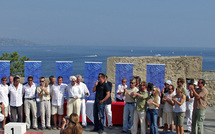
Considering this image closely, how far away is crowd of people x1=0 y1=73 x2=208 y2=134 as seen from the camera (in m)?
7.45

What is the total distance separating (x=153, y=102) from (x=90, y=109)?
2.40 meters

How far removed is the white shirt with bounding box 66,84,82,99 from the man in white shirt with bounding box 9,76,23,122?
5.10 ft

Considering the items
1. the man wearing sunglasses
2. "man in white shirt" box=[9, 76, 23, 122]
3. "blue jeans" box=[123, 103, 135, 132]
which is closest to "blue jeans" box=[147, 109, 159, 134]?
"blue jeans" box=[123, 103, 135, 132]

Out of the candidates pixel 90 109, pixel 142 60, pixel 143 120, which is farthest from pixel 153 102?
pixel 142 60

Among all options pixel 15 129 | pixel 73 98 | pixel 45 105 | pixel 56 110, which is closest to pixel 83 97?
pixel 73 98

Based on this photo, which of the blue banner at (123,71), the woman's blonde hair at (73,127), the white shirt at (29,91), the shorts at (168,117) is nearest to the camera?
the woman's blonde hair at (73,127)

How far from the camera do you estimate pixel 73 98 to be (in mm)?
8328

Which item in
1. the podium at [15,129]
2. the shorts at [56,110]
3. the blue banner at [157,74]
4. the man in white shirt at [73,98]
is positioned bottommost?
the podium at [15,129]

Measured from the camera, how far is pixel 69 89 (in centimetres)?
834

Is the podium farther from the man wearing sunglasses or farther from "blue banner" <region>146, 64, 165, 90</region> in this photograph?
"blue banner" <region>146, 64, 165, 90</region>

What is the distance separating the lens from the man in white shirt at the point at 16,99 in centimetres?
813

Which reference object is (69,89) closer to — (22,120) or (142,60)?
(22,120)

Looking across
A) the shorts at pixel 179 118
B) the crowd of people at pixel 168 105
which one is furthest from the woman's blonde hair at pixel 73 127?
the shorts at pixel 179 118

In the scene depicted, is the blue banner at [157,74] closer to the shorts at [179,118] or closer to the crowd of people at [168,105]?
the crowd of people at [168,105]
